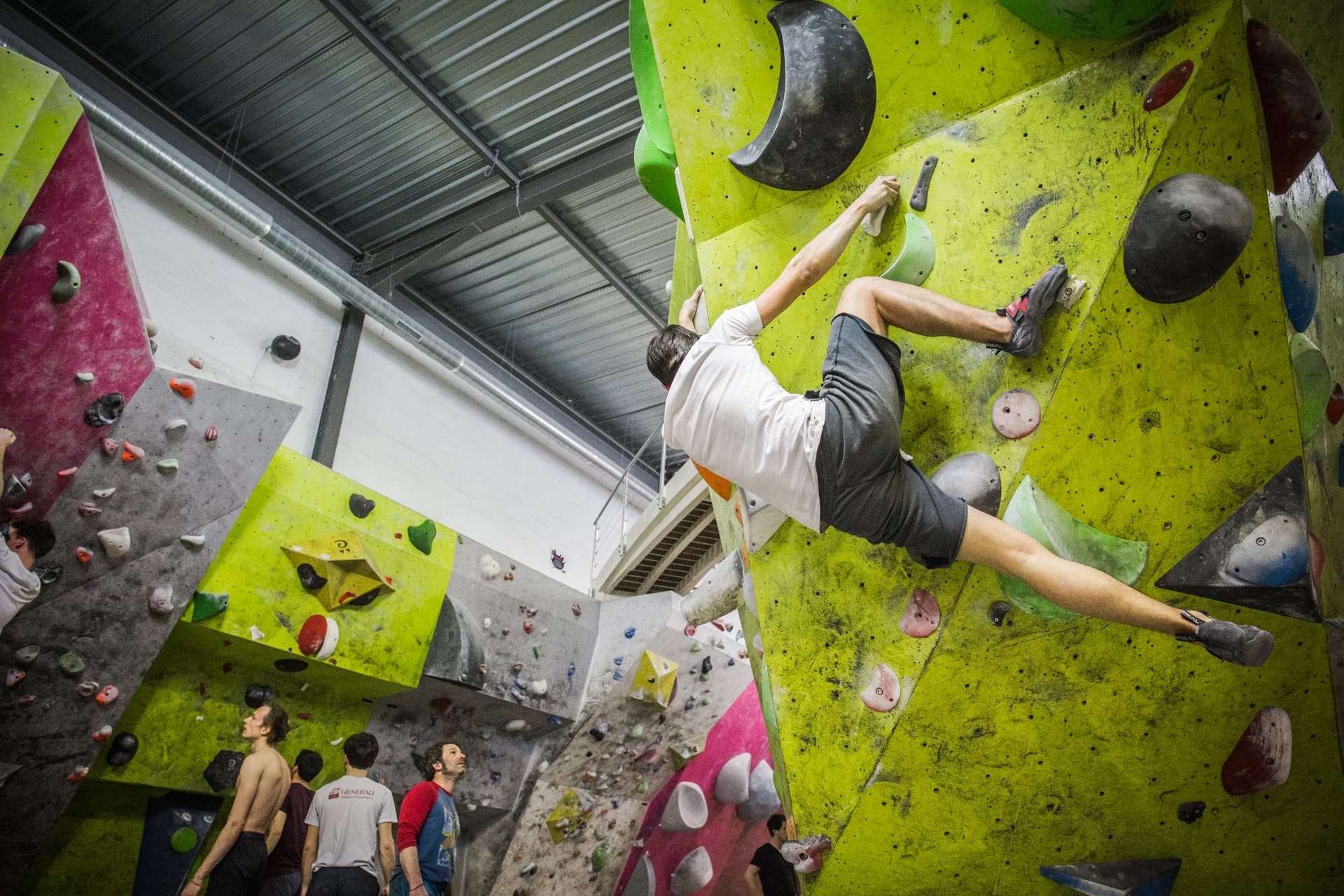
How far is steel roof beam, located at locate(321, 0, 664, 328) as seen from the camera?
5.98m

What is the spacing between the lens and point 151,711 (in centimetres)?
454

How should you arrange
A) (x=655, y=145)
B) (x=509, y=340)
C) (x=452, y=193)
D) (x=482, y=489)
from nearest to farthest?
(x=655, y=145)
(x=452, y=193)
(x=482, y=489)
(x=509, y=340)

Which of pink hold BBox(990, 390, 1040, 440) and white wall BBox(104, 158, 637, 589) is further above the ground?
white wall BBox(104, 158, 637, 589)

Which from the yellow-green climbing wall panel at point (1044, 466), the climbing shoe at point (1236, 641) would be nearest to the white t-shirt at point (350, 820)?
the yellow-green climbing wall panel at point (1044, 466)

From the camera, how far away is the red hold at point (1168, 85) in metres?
1.94

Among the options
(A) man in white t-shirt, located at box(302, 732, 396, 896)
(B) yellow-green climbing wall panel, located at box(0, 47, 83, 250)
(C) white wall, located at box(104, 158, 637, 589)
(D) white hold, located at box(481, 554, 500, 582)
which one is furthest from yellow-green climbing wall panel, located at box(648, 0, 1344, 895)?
(C) white wall, located at box(104, 158, 637, 589)

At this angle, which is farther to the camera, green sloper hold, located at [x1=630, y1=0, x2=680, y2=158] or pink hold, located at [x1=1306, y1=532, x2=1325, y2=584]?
green sloper hold, located at [x1=630, y1=0, x2=680, y2=158]

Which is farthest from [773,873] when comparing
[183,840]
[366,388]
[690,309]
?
[366,388]

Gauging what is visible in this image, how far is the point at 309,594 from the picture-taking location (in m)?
4.94

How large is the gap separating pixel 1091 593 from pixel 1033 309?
70 centimetres

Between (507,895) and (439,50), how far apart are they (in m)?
6.21

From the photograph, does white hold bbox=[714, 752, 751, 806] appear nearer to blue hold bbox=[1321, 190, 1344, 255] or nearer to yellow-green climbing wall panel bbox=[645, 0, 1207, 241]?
yellow-green climbing wall panel bbox=[645, 0, 1207, 241]

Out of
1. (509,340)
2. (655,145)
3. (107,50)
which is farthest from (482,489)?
(655,145)

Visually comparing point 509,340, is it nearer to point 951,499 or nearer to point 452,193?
point 452,193
